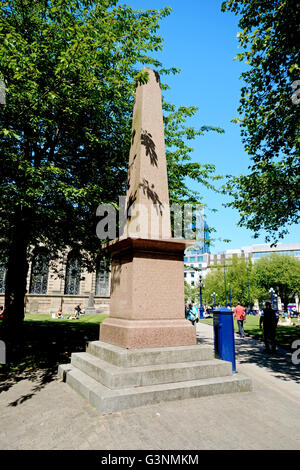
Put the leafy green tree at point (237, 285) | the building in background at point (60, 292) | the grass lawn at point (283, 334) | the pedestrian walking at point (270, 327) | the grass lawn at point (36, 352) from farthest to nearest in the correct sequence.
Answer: the leafy green tree at point (237, 285), the building in background at point (60, 292), the grass lawn at point (283, 334), the pedestrian walking at point (270, 327), the grass lawn at point (36, 352)

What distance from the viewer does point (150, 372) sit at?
411 centimetres

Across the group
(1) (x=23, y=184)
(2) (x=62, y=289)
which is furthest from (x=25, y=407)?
(2) (x=62, y=289)

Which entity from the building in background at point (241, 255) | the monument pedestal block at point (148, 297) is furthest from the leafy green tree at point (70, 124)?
the building in background at point (241, 255)

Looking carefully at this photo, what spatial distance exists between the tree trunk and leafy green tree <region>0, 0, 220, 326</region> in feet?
0.13

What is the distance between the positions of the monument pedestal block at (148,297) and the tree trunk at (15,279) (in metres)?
6.82

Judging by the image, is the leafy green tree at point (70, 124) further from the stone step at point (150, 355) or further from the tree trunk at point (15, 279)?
the stone step at point (150, 355)

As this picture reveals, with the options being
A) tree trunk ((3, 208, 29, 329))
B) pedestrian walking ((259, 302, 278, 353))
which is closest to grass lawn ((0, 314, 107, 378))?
tree trunk ((3, 208, 29, 329))

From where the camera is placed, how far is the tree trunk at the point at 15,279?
34.9ft

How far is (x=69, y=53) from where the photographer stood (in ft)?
22.0

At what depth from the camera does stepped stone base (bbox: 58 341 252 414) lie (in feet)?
12.2

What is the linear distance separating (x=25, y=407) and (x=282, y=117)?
36.4ft

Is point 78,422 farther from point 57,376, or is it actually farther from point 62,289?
point 62,289

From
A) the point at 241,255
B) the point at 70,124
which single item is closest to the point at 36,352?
the point at 70,124

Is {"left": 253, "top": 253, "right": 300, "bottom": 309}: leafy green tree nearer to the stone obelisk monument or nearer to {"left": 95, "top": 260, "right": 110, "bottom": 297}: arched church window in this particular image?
{"left": 95, "top": 260, "right": 110, "bottom": 297}: arched church window
